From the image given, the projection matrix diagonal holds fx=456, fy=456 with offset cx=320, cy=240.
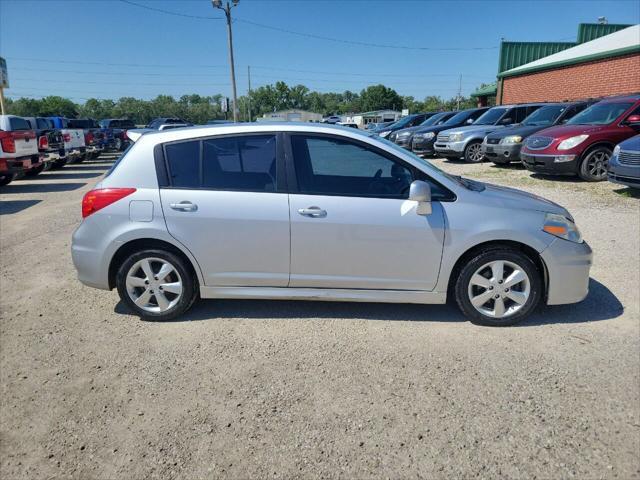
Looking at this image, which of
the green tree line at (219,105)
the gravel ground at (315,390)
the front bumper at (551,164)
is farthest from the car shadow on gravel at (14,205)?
the green tree line at (219,105)

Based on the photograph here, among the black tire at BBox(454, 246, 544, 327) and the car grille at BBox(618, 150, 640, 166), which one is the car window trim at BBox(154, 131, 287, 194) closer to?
the black tire at BBox(454, 246, 544, 327)

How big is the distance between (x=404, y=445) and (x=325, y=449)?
1.43 feet

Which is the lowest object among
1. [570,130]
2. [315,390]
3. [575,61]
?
[315,390]

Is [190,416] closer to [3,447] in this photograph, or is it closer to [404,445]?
[3,447]

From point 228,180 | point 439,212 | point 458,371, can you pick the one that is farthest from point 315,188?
point 458,371

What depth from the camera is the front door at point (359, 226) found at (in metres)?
3.71

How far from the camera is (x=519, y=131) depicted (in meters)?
12.5

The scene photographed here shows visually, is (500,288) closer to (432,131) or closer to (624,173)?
(624,173)

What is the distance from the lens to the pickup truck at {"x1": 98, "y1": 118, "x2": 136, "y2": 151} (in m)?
25.3

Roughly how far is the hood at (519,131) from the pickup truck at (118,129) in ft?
60.5

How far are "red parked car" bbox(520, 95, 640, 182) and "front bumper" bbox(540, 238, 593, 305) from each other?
6961 millimetres

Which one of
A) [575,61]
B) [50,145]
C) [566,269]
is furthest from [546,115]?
[50,145]

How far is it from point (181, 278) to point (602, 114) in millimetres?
10223

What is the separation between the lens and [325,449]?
249 cm
